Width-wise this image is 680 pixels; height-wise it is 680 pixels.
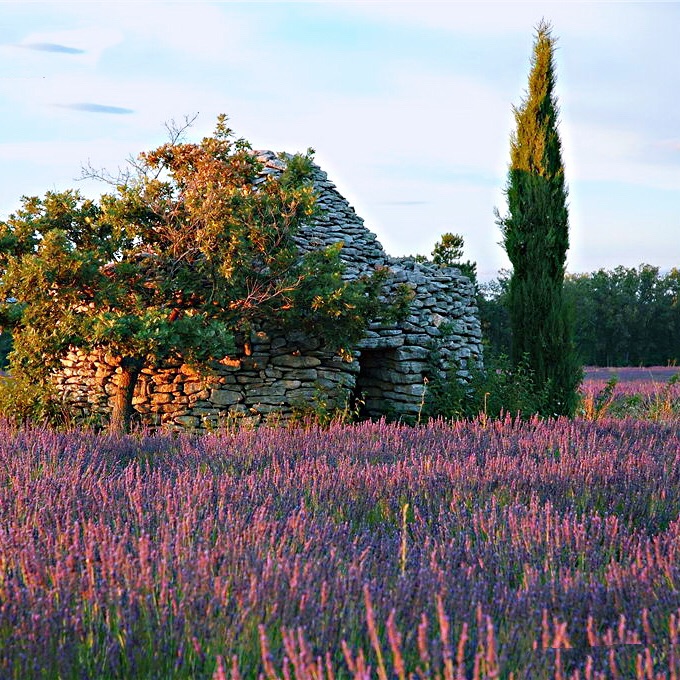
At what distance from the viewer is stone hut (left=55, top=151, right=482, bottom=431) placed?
9508 millimetres

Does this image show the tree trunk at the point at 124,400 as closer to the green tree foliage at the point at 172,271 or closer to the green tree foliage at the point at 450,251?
the green tree foliage at the point at 172,271

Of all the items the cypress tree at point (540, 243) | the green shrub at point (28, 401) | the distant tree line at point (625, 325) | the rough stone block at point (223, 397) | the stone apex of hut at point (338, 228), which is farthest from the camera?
the distant tree line at point (625, 325)

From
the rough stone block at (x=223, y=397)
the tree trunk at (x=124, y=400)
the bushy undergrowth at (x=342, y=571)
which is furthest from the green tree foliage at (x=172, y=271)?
the bushy undergrowth at (x=342, y=571)

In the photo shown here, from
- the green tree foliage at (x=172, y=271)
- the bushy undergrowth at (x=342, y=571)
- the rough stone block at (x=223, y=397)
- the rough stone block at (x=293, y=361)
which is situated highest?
the green tree foliage at (x=172, y=271)

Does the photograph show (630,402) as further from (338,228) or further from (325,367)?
(325,367)

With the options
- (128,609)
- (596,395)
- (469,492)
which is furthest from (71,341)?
(596,395)

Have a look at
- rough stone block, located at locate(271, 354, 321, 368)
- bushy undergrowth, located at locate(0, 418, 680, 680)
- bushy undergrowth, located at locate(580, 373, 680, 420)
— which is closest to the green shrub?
rough stone block, located at locate(271, 354, 321, 368)

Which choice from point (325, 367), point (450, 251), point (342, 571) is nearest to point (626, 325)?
point (450, 251)

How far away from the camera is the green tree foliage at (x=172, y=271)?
8.23 metres

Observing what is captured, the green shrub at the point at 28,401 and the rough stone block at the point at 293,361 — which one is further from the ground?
the rough stone block at the point at 293,361

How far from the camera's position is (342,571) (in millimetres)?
2936

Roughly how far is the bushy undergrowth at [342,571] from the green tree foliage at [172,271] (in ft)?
10.6

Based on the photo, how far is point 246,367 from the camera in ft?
31.3

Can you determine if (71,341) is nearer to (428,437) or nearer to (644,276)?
(428,437)
